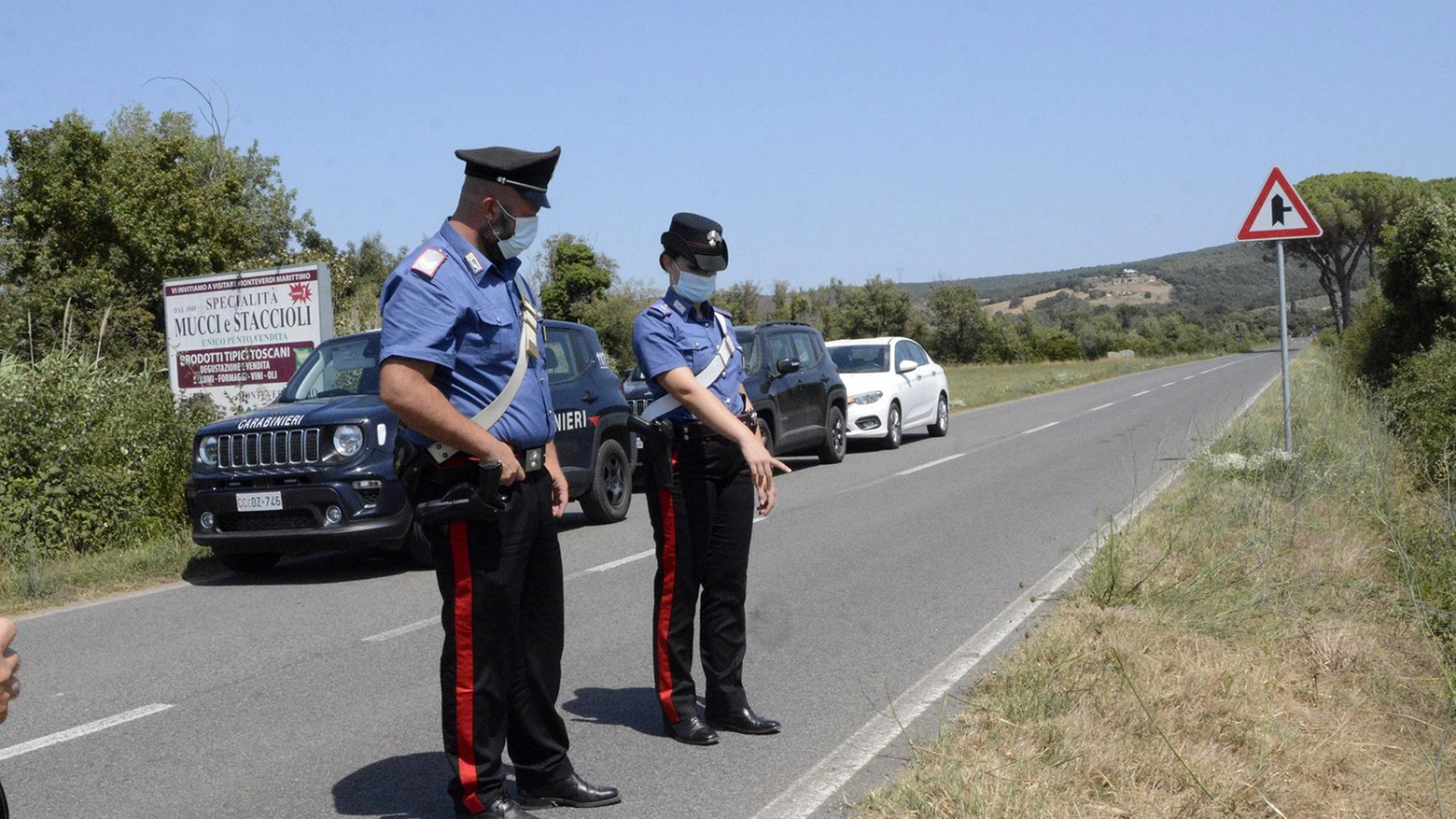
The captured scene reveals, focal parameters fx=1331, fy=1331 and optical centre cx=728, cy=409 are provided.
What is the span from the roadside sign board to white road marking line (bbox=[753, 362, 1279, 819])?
8.45m

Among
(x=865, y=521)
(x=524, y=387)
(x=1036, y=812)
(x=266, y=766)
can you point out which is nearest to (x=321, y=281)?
(x=865, y=521)

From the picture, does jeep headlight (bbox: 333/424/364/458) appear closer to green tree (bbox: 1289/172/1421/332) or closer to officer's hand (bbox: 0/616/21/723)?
officer's hand (bbox: 0/616/21/723)

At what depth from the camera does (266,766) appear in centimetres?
510

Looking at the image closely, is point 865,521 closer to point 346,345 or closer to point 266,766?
point 346,345

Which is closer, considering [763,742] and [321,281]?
[763,742]

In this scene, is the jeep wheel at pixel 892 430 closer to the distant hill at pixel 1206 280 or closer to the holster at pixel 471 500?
Result: the holster at pixel 471 500

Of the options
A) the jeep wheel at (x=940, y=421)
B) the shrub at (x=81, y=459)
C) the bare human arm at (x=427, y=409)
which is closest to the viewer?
the bare human arm at (x=427, y=409)

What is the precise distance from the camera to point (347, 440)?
9281mm

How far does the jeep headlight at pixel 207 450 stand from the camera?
9.61m

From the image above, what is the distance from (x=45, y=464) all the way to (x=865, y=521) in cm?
A: 689

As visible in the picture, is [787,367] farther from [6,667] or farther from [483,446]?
[6,667]

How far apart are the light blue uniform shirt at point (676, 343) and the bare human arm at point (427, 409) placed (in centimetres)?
119

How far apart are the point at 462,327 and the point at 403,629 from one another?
4122mm

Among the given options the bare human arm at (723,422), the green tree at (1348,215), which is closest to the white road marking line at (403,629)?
the bare human arm at (723,422)
